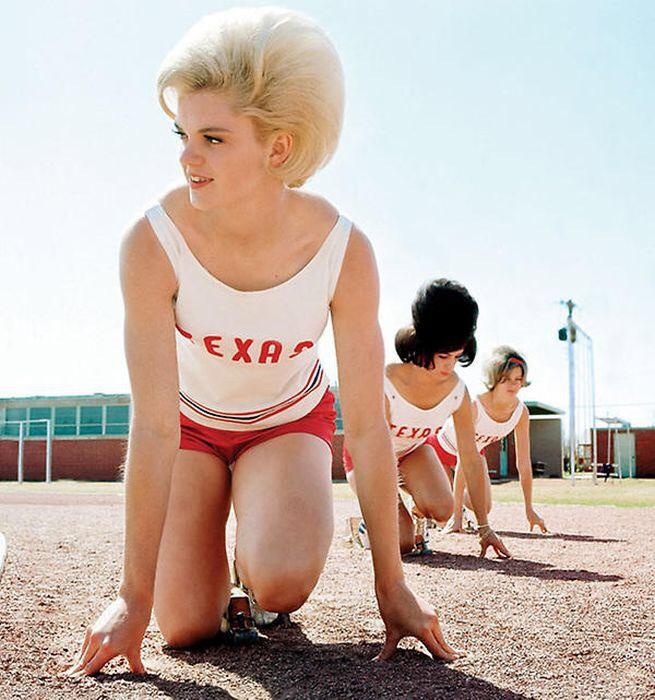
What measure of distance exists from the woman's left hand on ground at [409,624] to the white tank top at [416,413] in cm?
325

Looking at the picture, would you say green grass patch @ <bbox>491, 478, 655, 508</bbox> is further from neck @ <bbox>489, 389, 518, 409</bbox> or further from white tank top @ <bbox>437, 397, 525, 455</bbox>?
neck @ <bbox>489, 389, 518, 409</bbox>

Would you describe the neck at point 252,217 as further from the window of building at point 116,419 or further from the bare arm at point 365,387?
the window of building at point 116,419

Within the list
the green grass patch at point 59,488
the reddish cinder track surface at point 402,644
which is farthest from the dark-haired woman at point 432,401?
the green grass patch at point 59,488

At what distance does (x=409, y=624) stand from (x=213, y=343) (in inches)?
43.7

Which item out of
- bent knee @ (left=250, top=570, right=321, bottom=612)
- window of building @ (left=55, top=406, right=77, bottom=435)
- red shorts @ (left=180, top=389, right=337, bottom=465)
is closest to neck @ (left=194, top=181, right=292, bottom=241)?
red shorts @ (left=180, top=389, right=337, bottom=465)

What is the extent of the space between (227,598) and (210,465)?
506 mm

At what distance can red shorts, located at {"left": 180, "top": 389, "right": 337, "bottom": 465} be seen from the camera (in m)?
3.57

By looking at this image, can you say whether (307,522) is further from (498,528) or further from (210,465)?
(498,528)

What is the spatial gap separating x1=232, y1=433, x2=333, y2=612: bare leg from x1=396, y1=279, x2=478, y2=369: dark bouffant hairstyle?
2166 mm

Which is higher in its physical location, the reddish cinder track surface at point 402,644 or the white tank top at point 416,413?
the white tank top at point 416,413

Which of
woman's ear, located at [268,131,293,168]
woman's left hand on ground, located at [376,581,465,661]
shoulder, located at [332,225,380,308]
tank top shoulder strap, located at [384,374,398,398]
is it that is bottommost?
woman's left hand on ground, located at [376,581,465,661]

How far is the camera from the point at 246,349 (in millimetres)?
3145

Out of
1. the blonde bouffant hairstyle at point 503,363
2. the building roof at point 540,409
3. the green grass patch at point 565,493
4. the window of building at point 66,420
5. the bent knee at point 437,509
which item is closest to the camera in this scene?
the bent knee at point 437,509

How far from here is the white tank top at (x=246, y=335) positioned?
297cm
